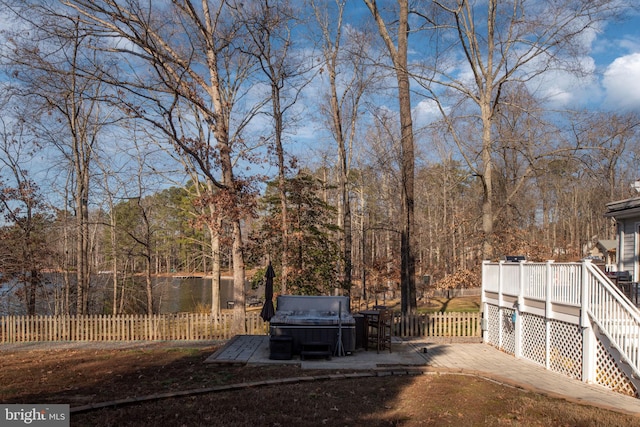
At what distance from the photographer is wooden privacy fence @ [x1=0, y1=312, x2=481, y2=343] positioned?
14578 millimetres

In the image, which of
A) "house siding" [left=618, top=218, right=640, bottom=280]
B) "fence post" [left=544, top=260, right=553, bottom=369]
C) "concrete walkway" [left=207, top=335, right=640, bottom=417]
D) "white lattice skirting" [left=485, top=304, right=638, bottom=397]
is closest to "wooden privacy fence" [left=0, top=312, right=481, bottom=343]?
"concrete walkway" [left=207, top=335, right=640, bottom=417]

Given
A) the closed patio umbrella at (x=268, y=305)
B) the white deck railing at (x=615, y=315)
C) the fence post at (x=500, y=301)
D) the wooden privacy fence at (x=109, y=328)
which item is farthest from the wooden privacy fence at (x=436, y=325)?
the white deck railing at (x=615, y=315)

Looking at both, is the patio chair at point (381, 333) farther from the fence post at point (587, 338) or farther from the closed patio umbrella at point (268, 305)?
the fence post at point (587, 338)

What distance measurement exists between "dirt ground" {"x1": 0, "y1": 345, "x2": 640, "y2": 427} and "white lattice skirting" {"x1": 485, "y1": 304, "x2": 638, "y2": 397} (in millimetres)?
1928

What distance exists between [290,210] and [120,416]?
12.7 metres

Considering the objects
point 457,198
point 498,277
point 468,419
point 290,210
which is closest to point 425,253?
point 457,198

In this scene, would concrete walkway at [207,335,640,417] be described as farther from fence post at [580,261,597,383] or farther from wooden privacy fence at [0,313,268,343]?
wooden privacy fence at [0,313,268,343]

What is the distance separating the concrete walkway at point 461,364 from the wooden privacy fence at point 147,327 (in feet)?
4.24

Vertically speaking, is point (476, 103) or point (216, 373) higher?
point (476, 103)

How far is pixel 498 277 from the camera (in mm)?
13008

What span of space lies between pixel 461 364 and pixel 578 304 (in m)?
2.74

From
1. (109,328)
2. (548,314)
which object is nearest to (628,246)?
(548,314)

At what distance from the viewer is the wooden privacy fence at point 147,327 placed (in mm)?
14578

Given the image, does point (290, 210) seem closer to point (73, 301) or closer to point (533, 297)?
point (533, 297)
